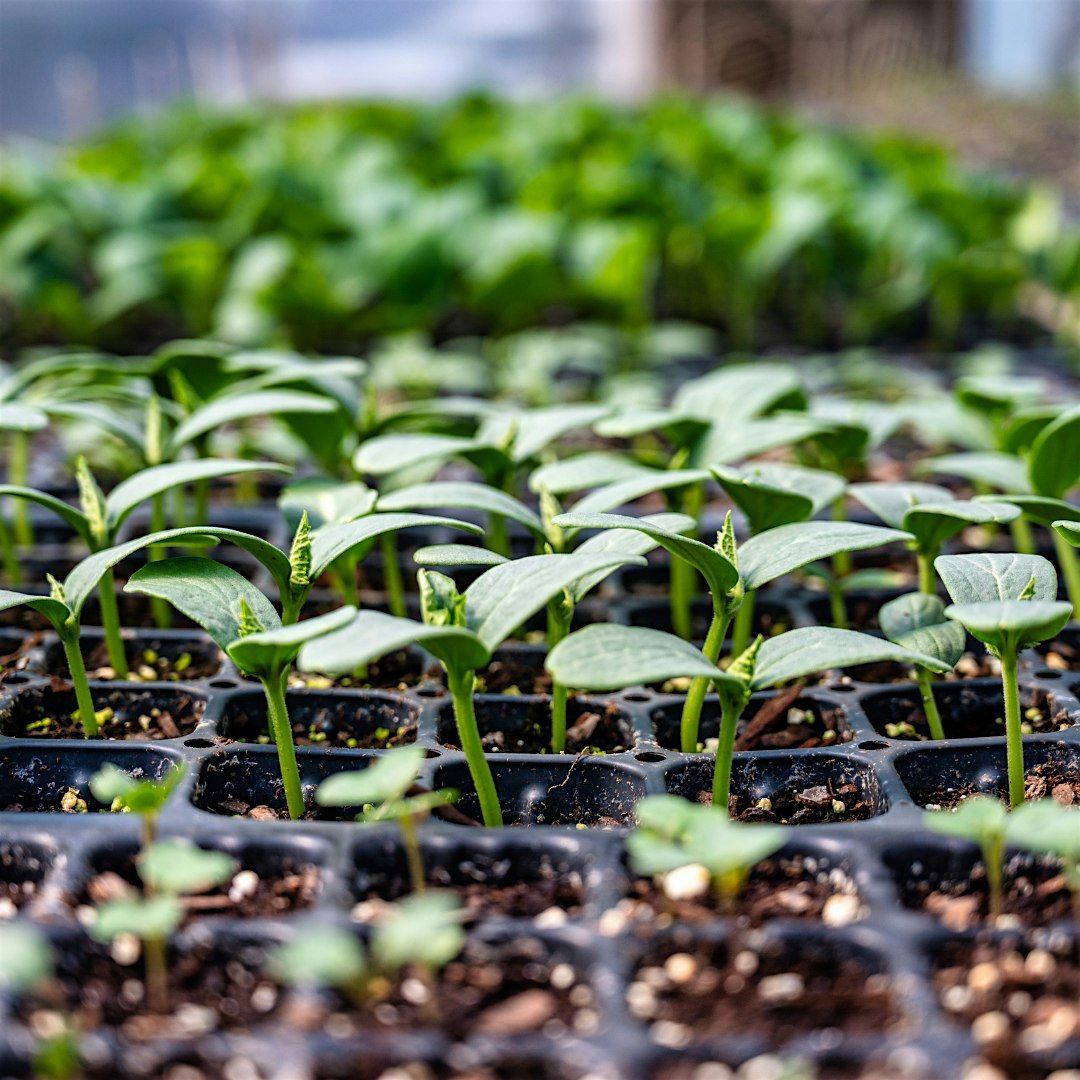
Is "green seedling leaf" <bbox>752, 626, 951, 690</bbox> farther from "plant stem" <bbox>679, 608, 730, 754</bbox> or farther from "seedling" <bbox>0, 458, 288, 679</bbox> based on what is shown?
"seedling" <bbox>0, 458, 288, 679</bbox>

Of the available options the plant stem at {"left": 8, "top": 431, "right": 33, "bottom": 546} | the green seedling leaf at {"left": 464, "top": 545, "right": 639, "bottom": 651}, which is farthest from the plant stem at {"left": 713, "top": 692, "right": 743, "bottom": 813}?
the plant stem at {"left": 8, "top": 431, "right": 33, "bottom": 546}

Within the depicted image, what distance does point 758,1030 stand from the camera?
2.00 ft

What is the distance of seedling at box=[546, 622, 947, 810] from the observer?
675 millimetres

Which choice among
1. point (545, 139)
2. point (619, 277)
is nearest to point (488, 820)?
point (619, 277)

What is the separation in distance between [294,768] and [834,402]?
2.99ft

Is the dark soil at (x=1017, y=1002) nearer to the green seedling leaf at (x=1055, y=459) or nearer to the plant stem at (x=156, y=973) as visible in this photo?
the plant stem at (x=156, y=973)

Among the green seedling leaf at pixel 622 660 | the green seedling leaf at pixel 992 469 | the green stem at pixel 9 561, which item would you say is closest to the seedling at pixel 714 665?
the green seedling leaf at pixel 622 660

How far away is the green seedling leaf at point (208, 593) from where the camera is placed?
2.71ft

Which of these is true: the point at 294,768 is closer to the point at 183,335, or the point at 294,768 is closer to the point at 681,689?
the point at 681,689

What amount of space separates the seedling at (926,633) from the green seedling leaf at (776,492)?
109 mm

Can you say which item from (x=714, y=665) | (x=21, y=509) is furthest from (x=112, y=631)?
(x=714, y=665)

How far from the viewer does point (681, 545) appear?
79 cm

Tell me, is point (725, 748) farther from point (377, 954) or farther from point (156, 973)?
point (156, 973)

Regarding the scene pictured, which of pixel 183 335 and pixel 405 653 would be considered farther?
pixel 183 335
